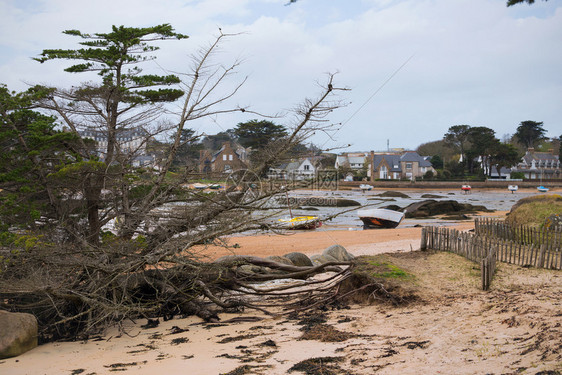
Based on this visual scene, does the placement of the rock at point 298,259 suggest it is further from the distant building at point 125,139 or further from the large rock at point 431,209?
the large rock at point 431,209

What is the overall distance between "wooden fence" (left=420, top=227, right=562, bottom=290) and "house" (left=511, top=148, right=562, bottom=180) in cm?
9285

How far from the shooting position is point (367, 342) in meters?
7.15

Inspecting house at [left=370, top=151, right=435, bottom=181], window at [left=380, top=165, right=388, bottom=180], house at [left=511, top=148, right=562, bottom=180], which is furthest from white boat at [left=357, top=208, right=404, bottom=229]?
house at [left=511, top=148, right=562, bottom=180]

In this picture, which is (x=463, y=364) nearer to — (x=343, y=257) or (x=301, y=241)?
(x=343, y=257)

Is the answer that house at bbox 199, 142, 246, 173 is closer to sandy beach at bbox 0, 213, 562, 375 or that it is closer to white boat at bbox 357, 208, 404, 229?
sandy beach at bbox 0, 213, 562, 375

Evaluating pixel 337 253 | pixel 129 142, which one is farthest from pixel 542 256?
pixel 129 142

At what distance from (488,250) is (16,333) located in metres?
10.6

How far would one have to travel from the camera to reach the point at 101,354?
25.6ft

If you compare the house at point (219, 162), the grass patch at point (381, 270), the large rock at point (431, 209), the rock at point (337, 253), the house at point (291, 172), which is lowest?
the large rock at point (431, 209)

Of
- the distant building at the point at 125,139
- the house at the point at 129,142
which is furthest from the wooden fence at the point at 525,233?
the distant building at the point at 125,139

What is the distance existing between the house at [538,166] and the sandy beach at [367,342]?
98.6m

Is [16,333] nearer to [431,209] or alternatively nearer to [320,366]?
[320,366]

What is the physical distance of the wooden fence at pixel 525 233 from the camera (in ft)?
42.3

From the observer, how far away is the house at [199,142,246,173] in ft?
36.3
